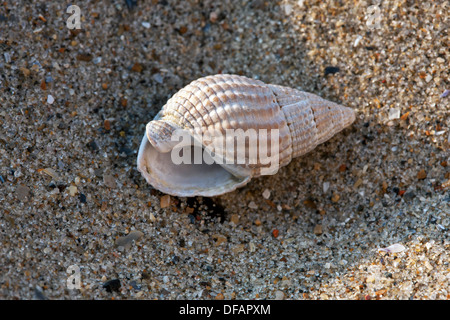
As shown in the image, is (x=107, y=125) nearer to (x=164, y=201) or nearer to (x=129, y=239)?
(x=164, y=201)

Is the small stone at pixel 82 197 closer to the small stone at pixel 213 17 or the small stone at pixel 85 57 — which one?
the small stone at pixel 85 57

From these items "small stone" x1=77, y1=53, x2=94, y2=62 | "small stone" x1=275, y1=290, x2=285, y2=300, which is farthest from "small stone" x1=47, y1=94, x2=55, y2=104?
"small stone" x1=275, y1=290, x2=285, y2=300

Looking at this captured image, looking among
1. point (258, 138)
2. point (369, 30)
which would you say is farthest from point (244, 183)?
point (369, 30)

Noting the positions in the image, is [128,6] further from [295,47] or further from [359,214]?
[359,214]

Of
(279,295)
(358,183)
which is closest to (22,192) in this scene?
(279,295)

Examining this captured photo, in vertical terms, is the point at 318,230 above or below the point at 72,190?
below

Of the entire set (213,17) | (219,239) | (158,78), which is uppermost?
(213,17)
